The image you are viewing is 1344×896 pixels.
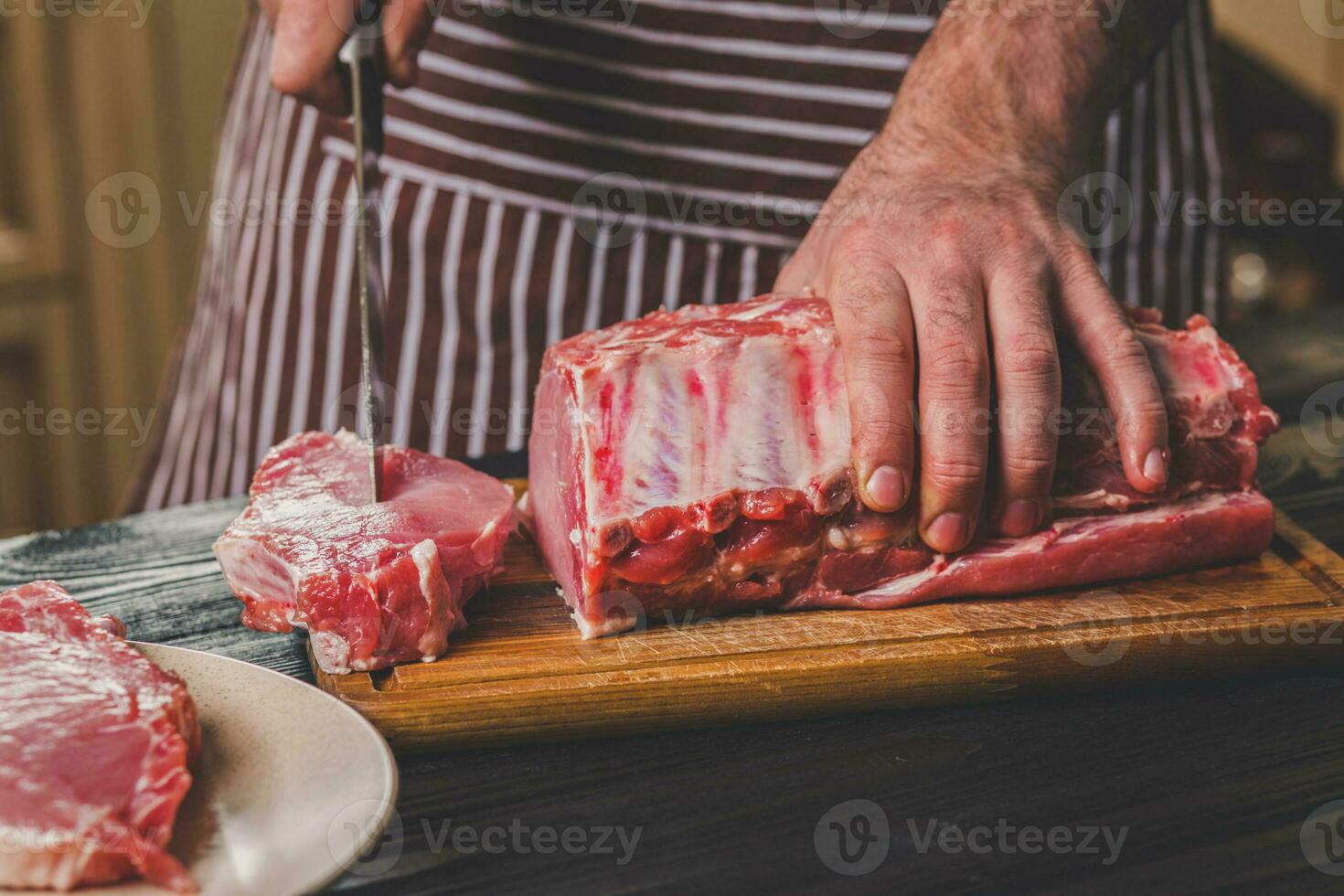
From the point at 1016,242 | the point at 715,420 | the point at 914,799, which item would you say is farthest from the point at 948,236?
the point at 914,799

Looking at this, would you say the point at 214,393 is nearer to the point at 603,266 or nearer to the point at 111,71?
the point at 603,266

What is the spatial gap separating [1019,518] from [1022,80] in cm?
84

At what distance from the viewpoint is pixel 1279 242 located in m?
5.61

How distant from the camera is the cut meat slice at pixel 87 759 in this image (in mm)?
1132

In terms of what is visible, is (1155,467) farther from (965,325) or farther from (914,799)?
(914,799)

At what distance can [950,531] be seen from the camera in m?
1.78

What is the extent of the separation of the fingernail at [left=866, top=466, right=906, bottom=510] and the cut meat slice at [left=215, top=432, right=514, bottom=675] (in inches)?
20.1

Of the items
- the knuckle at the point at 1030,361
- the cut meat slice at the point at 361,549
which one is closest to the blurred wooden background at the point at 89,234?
the cut meat slice at the point at 361,549

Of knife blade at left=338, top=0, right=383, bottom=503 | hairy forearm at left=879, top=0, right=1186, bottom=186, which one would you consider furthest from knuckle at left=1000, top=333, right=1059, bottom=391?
knife blade at left=338, top=0, right=383, bottom=503

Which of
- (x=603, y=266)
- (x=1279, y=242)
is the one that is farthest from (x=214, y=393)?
(x=1279, y=242)

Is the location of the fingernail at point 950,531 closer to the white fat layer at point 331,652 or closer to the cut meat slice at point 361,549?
the cut meat slice at point 361,549

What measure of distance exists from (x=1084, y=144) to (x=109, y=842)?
73.7 inches

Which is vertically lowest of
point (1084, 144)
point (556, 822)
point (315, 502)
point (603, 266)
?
point (556, 822)

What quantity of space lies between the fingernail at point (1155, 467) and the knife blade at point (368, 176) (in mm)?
1102
